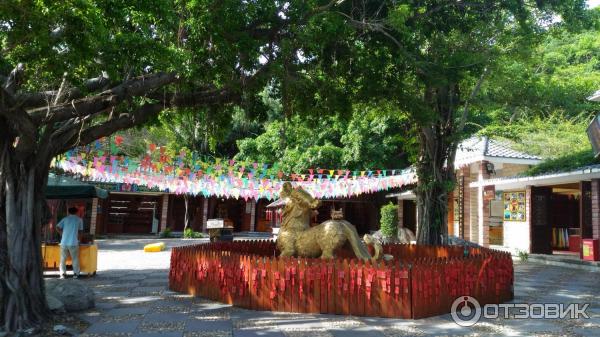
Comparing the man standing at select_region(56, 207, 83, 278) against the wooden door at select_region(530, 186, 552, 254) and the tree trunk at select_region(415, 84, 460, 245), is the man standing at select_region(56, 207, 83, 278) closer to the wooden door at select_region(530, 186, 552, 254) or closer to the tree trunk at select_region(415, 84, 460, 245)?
the tree trunk at select_region(415, 84, 460, 245)

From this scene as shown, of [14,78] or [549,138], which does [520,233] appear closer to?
[549,138]

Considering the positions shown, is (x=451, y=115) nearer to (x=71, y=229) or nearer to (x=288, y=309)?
(x=288, y=309)

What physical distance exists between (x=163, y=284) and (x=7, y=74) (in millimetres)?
4786

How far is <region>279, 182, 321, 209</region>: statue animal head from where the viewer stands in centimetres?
829

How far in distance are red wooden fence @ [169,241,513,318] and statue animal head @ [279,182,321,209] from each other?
1.46 m

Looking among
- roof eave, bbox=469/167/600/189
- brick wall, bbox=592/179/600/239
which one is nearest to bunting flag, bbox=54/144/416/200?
roof eave, bbox=469/167/600/189

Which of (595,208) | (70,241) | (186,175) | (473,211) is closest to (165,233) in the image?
(186,175)

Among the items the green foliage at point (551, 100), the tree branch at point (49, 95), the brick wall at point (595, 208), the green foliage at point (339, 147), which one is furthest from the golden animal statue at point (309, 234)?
the green foliage at point (339, 147)

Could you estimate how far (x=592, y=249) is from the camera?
13.3 m

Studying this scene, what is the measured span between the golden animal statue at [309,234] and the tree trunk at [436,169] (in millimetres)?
4186

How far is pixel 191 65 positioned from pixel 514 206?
47.9 ft

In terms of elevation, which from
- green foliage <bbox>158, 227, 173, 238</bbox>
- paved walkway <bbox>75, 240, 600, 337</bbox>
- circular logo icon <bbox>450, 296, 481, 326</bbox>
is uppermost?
green foliage <bbox>158, 227, 173, 238</bbox>

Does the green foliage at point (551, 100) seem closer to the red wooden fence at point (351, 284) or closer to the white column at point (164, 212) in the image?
the red wooden fence at point (351, 284)

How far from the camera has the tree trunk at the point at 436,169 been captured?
459 inches
